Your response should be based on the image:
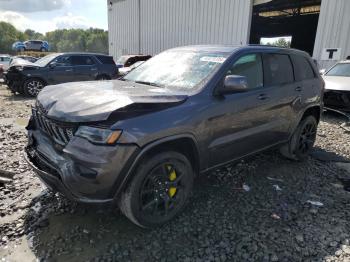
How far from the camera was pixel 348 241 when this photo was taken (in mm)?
2775

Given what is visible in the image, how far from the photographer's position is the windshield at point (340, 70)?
8.76 m

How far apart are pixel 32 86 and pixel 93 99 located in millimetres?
9491

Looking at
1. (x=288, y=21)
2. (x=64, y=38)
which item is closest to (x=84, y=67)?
(x=288, y=21)

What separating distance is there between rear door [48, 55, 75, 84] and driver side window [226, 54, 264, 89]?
9120 millimetres

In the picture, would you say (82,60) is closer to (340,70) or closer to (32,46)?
(340,70)

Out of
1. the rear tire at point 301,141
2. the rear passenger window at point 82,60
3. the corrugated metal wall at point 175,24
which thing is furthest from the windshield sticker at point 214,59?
the corrugated metal wall at point 175,24

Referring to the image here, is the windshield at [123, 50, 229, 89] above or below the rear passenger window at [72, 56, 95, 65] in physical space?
above

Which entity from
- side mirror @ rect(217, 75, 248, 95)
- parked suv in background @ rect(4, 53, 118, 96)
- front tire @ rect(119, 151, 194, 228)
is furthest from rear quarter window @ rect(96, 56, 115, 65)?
front tire @ rect(119, 151, 194, 228)

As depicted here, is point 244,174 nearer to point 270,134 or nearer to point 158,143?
point 270,134

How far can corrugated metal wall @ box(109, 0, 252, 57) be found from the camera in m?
13.3

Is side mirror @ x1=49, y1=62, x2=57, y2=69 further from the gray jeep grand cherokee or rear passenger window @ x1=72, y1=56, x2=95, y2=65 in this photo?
the gray jeep grand cherokee

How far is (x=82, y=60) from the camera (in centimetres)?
1151

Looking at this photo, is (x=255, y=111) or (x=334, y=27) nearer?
(x=255, y=111)

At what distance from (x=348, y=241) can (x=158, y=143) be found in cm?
211
